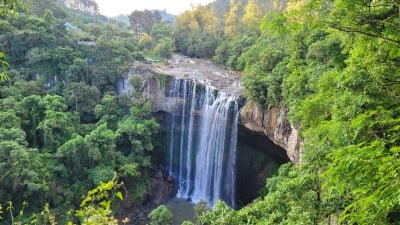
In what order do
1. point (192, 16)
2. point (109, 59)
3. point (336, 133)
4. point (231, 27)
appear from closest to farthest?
point (336, 133) < point (109, 59) < point (231, 27) < point (192, 16)

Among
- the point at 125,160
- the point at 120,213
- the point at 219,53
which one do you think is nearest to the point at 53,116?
the point at 125,160

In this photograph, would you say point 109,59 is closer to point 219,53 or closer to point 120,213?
point 219,53

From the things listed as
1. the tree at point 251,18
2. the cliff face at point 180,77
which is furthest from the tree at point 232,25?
the cliff face at point 180,77

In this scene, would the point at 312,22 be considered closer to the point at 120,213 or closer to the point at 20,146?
the point at 20,146

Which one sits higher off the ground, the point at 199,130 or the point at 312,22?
the point at 312,22

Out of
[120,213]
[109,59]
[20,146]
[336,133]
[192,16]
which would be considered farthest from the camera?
[192,16]

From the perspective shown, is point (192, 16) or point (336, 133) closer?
point (336, 133)

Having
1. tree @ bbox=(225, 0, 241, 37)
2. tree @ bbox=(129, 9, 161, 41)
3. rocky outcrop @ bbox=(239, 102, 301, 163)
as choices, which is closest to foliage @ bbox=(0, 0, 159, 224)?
rocky outcrop @ bbox=(239, 102, 301, 163)

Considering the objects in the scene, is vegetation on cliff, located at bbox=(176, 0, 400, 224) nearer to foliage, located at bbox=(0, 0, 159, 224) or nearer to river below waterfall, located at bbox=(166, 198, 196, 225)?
river below waterfall, located at bbox=(166, 198, 196, 225)

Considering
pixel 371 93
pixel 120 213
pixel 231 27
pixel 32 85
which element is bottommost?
pixel 120 213
